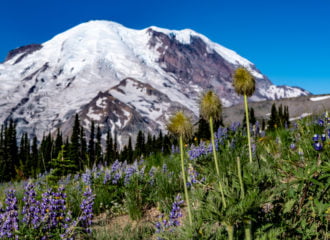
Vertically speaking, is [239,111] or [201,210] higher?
[239,111]

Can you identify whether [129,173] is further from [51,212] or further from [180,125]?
[180,125]

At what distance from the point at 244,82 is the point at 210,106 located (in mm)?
463

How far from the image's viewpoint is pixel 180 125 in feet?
8.41

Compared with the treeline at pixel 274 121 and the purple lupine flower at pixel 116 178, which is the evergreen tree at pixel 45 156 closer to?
the purple lupine flower at pixel 116 178

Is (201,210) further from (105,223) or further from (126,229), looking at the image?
(105,223)

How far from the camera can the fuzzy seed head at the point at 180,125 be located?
2570 mm

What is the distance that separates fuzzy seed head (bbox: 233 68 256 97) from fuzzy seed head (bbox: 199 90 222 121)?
30 centimetres

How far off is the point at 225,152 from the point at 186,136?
3.35 meters

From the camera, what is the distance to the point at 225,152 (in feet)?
19.2

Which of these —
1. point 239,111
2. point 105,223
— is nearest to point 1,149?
point 239,111

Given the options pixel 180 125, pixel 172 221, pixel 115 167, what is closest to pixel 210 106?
pixel 180 125

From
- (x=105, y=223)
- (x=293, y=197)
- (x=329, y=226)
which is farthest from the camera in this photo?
(x=105, y=223)

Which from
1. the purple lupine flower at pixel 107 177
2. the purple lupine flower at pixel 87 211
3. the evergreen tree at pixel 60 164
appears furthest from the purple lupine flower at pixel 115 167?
the purple lupine flower at pixel 87 211

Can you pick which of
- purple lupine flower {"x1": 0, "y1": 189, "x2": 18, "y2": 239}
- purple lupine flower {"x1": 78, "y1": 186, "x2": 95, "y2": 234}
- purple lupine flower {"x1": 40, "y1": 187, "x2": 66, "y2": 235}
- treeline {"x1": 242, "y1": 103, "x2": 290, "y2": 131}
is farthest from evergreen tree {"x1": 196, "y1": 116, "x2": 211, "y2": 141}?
purple lupine flower {"x1": 0, "y1": 189, "x2": 18, "y2": 239}
